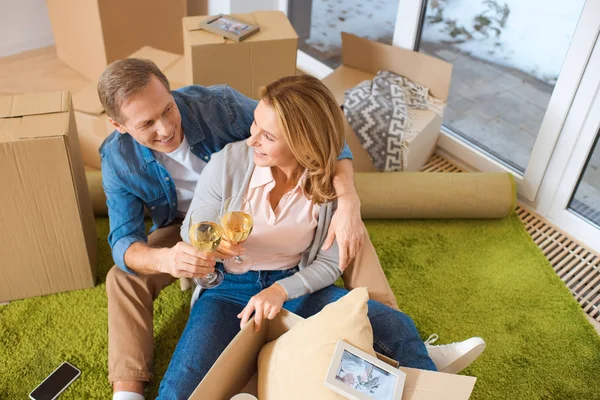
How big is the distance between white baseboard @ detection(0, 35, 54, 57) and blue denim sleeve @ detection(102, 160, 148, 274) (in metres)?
1.95

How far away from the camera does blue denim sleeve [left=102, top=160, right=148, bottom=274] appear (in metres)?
1.62

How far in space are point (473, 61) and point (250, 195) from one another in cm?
159

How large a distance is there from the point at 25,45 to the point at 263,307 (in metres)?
2.53

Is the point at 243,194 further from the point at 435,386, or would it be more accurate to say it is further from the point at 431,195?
the point at 431,195

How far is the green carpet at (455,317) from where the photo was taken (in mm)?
1820

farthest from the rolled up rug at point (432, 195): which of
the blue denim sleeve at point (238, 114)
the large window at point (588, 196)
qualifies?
the blue denim sleeve at point (238, 114)

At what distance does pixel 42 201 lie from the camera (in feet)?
5.77

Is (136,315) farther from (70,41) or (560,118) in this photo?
(70,41)

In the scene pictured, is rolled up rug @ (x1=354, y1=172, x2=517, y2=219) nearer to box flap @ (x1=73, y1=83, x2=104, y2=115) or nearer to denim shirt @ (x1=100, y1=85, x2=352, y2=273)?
denim shirt @ (x1=100, y1=85, x2=352, y2=273)

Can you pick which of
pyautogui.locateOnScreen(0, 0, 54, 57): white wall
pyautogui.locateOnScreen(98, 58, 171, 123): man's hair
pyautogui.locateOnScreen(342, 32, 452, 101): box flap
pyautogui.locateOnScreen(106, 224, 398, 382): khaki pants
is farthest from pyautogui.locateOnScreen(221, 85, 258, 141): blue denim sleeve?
pyautogui.locateOnScreen(0, 0, 54, 57): white wall

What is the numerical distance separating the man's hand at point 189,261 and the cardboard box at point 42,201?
0.55 m

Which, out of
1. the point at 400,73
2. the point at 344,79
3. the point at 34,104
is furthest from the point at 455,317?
the point at 34,104

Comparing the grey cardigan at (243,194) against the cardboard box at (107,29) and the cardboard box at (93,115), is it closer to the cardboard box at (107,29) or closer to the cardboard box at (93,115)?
the cardboard box at (93,115)

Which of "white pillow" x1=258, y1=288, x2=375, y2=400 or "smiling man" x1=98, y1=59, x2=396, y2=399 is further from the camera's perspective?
"smiling man" x1=98, y1=59, x2=396, y2=399
